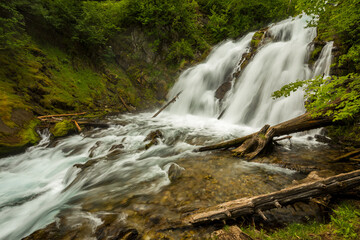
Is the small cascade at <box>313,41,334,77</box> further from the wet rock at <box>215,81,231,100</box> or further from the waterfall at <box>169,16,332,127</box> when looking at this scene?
the wet rock at <box>215,81,231,100</box>

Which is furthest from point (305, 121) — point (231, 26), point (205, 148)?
point (231, 26)

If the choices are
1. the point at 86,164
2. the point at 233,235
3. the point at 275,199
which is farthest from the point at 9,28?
the point at 275,199

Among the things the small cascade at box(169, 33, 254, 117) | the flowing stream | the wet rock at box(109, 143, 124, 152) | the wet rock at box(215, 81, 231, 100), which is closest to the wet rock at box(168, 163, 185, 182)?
the flowing stream

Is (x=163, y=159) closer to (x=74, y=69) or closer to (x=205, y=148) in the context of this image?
(x=205, y=148)

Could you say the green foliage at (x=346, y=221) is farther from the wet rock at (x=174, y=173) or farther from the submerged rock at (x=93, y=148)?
the submerged rock at (x=93, y=148)

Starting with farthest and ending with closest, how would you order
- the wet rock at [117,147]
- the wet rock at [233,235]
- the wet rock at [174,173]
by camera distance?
the wet rock at [117,147] → the wet rock at [174,173] → the wet rock at [233,235]

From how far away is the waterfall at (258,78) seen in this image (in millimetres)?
8086

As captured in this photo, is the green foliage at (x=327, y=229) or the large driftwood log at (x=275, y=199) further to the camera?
the large driftwood log at (x=275, y=199)

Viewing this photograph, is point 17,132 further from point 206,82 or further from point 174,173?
point 206,82

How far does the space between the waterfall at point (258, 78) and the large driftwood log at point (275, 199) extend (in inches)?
225

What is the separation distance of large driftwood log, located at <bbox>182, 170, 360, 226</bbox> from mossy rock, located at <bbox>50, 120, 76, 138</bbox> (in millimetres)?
7513

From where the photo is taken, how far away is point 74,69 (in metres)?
11.3

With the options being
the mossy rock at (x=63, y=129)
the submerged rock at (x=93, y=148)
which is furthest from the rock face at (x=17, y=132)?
the submerged rock at (x=93, y=148)

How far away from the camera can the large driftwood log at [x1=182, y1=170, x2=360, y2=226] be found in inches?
91.4
